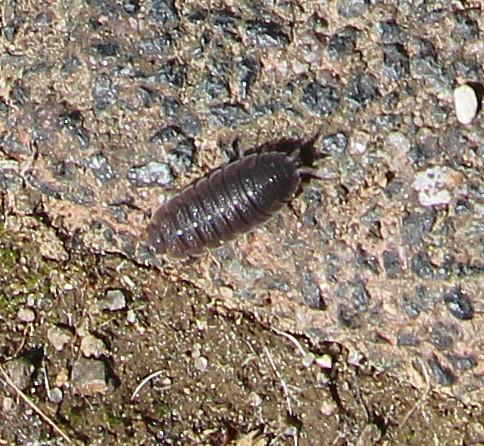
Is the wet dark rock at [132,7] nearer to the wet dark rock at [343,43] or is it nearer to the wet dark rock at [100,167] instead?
the wet dark rock at [100,167]

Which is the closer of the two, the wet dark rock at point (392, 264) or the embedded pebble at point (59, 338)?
the wet dark rock at point (392, 264)

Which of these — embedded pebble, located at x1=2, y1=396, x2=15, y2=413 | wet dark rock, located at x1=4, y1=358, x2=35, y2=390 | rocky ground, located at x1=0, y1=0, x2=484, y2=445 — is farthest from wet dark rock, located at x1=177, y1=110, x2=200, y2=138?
embedded pebble, located at x1=2, y1=396, x2=15, y2=413

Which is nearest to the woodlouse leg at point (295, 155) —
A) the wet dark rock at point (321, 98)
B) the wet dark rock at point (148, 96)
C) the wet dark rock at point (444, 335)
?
the wet dark rock at point (321, 98)

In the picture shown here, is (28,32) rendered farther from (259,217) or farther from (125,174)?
(259,217)

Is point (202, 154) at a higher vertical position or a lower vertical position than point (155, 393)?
higher

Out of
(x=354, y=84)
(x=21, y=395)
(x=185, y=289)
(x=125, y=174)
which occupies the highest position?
(x=354, y=84)

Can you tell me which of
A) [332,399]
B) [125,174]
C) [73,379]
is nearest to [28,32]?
[125,174]
